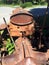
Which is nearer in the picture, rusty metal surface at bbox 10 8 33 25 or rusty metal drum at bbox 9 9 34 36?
rusty metal drum at bbox 9 9 34 36

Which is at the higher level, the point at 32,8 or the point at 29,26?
the point at 29,26

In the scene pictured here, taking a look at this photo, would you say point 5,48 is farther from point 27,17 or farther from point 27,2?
point 27,2

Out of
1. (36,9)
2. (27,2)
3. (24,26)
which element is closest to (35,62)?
(24,26)

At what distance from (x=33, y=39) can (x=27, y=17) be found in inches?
22.5

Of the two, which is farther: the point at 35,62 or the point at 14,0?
the point at 14,0

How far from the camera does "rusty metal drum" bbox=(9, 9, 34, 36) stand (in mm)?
6309

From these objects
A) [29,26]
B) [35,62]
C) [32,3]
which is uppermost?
[35,62]

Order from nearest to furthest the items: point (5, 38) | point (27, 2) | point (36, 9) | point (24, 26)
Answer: point (24, 26) → point (5, 38) → point (36, 9) → point (27, 2)

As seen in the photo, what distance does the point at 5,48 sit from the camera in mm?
6512

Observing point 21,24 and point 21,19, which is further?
point 21,19

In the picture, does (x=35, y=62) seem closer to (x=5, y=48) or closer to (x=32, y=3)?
(x=5, y=48)

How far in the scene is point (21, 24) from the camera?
6332 mm

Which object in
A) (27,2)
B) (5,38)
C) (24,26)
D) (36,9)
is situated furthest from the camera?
(27,2)

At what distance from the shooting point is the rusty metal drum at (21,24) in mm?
6309
